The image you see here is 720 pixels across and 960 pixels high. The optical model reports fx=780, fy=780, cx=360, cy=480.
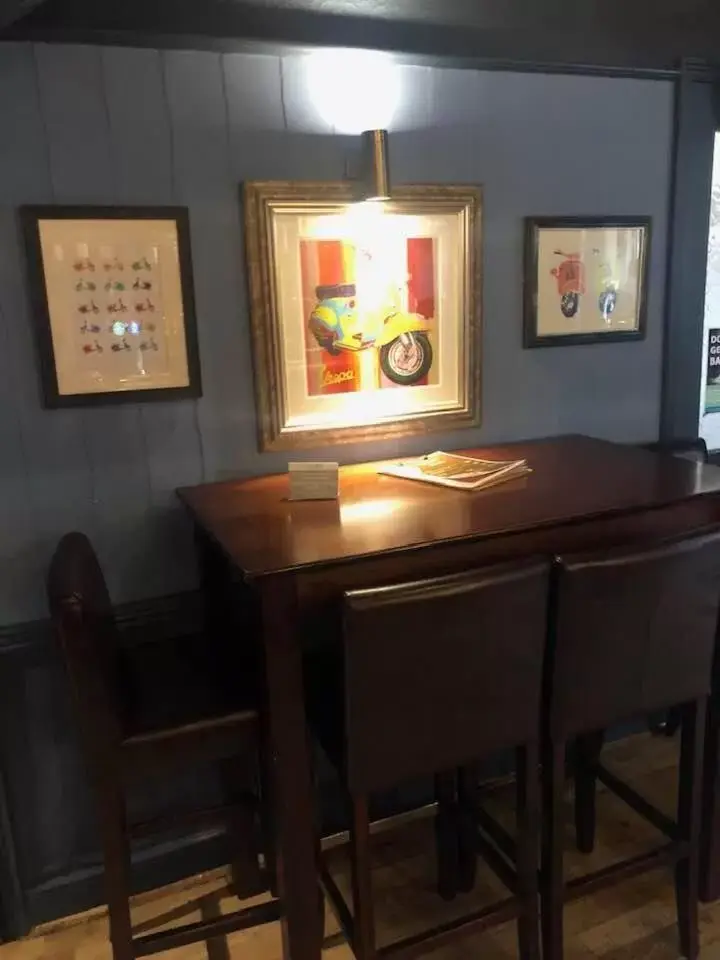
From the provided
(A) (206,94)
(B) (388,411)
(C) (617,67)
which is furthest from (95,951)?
(C) (617,67)

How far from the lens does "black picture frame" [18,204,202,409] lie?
5.63ft

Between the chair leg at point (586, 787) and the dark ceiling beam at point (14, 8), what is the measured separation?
6.61ft

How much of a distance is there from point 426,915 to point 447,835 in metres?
0.23

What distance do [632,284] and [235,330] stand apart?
1.25 m

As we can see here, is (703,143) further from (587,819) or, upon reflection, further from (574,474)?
(587,819)

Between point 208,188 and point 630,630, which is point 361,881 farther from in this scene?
point 208,188

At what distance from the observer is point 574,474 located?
190 centimetres

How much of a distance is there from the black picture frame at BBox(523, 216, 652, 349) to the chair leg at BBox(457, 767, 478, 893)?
3.92 feet

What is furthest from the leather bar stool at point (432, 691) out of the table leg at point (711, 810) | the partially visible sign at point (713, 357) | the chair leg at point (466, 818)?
the partially visible sign at point (713, 357)

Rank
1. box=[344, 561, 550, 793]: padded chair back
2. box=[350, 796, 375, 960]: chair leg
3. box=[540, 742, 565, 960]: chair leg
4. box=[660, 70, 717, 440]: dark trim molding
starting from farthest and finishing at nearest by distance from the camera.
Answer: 1. box=[660, 70, 717, 440]: dark trim molding
2. box=[540, 742, 565, 960]: chair leg
3. box=[350, 796, 375, 960]: chair leg
4. box=[344, 561, 550, 793]: padded chair back

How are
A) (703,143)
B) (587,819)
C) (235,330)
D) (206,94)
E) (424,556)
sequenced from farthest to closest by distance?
1. (703,143)
2. (587,819)
3. (235,330)
4. (206,94)
5. (424,556)

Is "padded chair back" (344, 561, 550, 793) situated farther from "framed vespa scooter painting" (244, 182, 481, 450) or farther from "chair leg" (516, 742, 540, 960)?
"framed vespa scooter painting" (244, 182, 481, 450)

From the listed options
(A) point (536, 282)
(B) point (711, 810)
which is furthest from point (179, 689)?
(A) point (536, 282)

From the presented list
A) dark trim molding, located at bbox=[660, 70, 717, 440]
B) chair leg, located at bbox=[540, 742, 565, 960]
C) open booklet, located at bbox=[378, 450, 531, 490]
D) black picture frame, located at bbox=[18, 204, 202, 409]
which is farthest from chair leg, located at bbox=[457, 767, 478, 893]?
dark trim molding, located at bbox=[660, 70, 717, 440]
